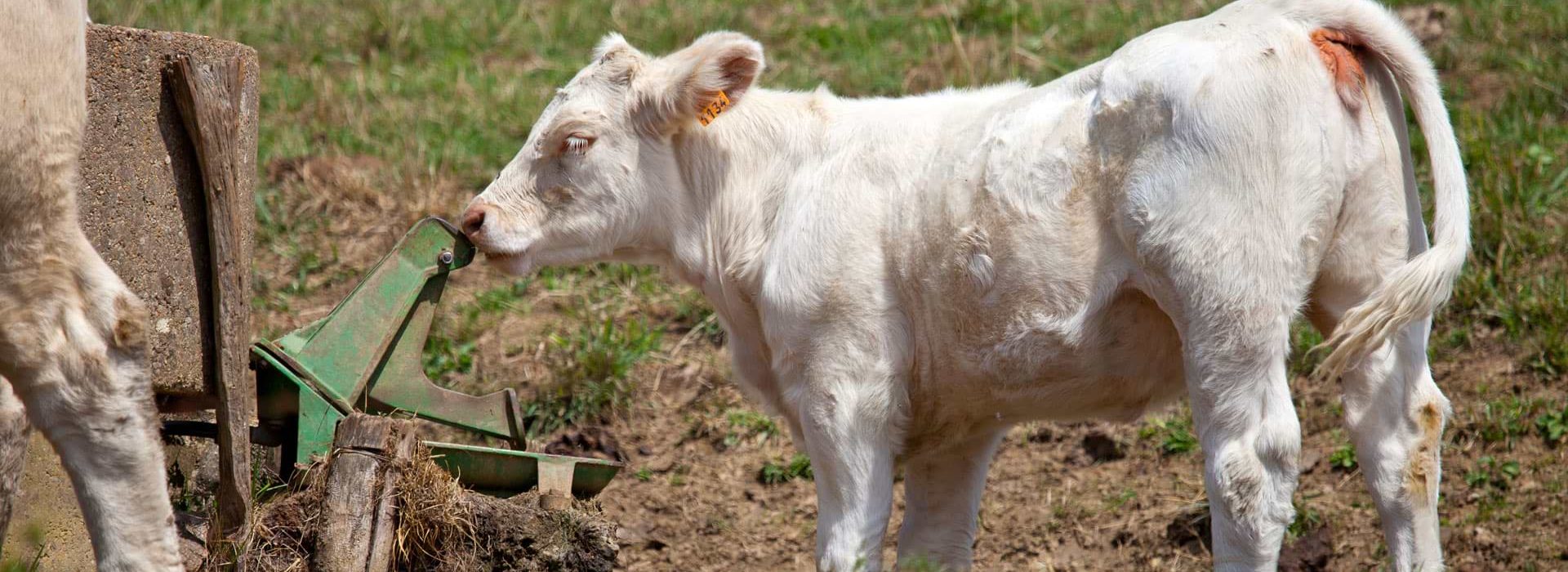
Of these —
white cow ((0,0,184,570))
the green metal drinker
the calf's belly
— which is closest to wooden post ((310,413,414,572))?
the green metal drinker

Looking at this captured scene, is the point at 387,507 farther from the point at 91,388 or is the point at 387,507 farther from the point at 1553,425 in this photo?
the point at 1553,425

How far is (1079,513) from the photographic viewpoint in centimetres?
610

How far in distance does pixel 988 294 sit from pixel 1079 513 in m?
2.16

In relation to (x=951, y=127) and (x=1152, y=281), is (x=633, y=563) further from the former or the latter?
(x=1152, y=281)

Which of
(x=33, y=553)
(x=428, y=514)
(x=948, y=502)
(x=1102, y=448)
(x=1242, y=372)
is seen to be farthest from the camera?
(x=1102, y=448)

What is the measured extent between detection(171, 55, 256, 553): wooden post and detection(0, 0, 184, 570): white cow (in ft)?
1.90

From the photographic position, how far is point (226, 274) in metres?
4.46

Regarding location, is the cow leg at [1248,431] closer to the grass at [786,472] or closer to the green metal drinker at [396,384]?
the green metal drinker at [396,384]

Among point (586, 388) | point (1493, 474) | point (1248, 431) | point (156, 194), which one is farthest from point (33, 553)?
point (1493, 474)

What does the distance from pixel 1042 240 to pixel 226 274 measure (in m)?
2.46

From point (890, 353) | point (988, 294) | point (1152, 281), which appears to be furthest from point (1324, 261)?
point (890, 353)

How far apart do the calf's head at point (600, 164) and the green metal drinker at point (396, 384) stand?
276 millimetres

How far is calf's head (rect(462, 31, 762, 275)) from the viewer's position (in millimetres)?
4863

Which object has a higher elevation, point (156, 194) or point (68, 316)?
point (156, 194)
